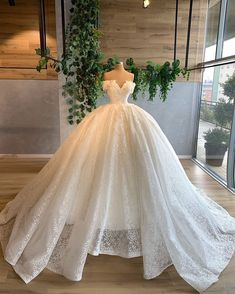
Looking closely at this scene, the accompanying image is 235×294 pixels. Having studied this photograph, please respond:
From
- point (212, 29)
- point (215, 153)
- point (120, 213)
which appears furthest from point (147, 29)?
point (120, 213)

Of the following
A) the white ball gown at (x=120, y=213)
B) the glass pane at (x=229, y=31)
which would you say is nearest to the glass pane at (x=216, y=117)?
the glass pane at (x=229, y=31)

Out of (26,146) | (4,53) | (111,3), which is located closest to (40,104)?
(26,146)

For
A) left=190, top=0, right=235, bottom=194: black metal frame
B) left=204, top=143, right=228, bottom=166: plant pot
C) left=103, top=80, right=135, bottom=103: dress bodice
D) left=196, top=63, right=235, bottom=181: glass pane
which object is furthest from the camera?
left=204, top=143, right=228, bottom=166: plant pot

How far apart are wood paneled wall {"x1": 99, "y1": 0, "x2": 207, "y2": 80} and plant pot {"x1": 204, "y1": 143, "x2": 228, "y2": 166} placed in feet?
4.91

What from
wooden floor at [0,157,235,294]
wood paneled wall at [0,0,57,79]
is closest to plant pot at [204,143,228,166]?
wooden floor at [0,157,235,294]

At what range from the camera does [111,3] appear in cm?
390

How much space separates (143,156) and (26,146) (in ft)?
10.4

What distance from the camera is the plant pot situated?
12.0 feet

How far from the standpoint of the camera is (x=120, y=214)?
6.19ft

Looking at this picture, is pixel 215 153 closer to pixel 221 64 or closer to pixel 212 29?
pixel 221 64

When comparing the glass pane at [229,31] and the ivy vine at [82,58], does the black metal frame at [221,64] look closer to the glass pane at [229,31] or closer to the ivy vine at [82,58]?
the glass pane at [229,31]

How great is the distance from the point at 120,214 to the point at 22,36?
→ 3802mm

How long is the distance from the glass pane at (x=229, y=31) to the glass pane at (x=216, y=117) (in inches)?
7.6

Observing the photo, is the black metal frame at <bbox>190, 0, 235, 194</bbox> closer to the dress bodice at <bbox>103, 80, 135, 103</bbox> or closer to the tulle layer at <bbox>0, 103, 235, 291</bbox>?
the tulle layer at <bbox>0, 103, 235, 291</bbox>
